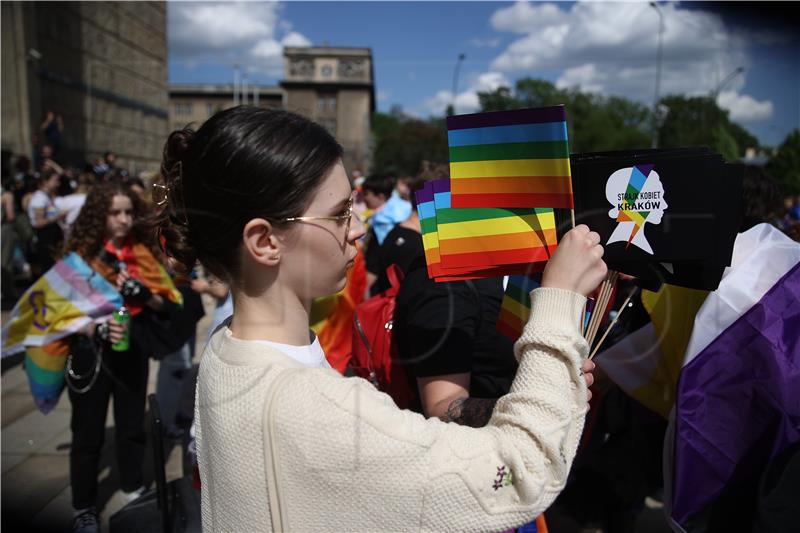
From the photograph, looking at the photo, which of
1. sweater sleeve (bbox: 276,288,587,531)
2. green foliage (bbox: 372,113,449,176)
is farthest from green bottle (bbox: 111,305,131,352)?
green foliage (bbox: 372,113,449,176)

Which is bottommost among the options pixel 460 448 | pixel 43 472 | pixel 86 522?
pixel 43 472

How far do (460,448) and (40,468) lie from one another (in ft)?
13.4

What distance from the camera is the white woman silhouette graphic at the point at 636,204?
1.22 meters

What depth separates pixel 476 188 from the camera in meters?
1.28

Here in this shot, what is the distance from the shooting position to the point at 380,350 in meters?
Result: 2.05

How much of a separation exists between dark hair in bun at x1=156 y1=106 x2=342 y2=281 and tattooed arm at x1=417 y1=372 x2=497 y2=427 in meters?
0.73

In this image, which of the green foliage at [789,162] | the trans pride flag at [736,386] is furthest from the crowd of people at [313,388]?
the green foliage at [789,162]

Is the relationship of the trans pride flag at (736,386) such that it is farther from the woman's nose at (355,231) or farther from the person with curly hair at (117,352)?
the person with curly hair at (117,352)

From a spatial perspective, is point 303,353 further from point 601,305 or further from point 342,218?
point 601,305

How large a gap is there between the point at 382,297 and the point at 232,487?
129cm

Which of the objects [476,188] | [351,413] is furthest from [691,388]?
[351,413]

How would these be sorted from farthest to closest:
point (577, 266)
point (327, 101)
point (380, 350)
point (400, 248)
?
1. point (327, 101)
2. point (400, 248)
3. point (380, 350)
4. point (577, 266)

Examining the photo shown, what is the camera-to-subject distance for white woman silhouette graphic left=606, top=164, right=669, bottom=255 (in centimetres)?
122

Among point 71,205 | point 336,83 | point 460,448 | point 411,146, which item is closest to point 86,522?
point 460,448
